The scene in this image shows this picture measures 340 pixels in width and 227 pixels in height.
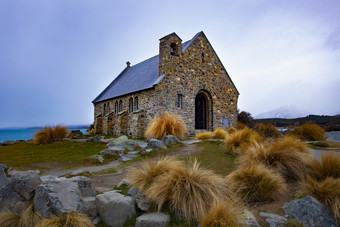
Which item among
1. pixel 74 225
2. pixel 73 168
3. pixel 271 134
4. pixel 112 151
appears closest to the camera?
Result: pixel 74 225

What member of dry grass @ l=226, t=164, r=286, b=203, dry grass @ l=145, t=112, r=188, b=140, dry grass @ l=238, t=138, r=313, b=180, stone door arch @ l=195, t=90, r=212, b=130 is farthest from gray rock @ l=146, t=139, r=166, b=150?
stone door arch @ l=195, t=90, r=212, b=130

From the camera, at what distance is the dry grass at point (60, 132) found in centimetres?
1396

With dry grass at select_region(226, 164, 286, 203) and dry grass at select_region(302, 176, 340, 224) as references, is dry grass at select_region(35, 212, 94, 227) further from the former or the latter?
dry grass at select_region(302, 176, 340, 224)

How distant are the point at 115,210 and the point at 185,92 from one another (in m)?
11.9

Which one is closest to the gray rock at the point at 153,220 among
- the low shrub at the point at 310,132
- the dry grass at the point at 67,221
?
the dry grass at the point at 67,221

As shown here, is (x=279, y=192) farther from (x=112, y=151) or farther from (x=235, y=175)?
(x=112, y=151)

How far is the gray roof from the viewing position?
15468mm

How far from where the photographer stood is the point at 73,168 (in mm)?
7078

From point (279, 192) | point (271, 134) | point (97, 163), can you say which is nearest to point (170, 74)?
point (271, 134)

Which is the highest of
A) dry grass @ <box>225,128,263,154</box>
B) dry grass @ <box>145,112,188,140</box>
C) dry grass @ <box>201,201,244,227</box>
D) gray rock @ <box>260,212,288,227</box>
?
dry grass @ <box>145,112,188,140</box>

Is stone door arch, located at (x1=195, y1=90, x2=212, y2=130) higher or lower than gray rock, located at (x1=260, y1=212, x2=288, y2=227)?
higher

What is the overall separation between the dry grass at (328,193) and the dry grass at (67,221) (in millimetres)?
3691

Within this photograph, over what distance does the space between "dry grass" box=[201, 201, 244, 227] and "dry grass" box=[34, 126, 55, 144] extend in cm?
1339

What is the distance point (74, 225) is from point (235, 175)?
2960mm
